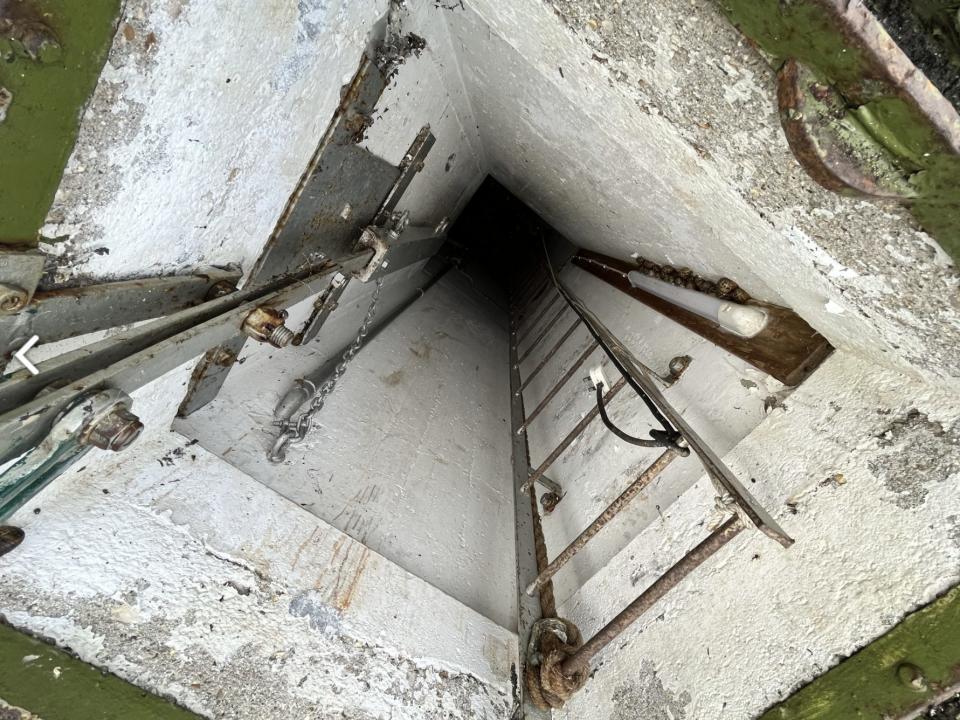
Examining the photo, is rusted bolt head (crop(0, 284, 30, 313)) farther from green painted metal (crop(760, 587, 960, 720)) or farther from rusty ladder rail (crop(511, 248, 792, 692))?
green painted metal (crop(760, 587, 960, 720))

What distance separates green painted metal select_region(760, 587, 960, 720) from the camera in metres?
0.86

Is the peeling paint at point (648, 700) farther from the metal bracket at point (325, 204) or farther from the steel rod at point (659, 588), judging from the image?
the metal bracket at point (325, 204)

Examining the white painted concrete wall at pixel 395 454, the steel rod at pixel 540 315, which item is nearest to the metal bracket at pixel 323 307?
the white painted concrete wall at pixel 395 454

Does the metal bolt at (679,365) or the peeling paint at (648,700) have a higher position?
the metal bolt at (679,365)

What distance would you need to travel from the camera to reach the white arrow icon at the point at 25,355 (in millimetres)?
785

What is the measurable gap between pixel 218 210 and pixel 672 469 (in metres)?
1.38

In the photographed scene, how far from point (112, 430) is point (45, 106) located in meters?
0.47

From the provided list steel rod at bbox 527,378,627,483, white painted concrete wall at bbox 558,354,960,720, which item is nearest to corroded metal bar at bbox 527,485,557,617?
steel rod at bbox 527,378,627,483

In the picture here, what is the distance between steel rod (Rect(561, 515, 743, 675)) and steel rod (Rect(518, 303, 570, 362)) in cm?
219

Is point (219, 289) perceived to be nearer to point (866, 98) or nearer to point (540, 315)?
point (866, 98)

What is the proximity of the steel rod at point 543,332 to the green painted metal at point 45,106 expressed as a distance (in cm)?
269

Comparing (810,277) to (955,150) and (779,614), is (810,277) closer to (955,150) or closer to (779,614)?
(955,150)

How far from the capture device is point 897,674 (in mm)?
895

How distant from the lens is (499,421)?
8.70 ft
